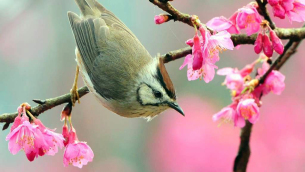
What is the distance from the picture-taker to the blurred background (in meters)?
2.29

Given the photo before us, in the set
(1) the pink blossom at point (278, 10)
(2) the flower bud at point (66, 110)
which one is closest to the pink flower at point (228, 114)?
(1) the pink blossom at point (278, 10)

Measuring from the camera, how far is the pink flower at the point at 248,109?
1229 mm

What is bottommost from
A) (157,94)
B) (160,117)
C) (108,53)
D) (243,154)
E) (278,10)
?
(160,117)

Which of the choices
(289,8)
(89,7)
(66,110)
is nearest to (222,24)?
(289,8)

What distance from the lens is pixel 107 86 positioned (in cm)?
152

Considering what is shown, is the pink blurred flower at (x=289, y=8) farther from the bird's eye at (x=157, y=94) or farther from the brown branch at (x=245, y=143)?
the bird's eye at (x=157, y=94)

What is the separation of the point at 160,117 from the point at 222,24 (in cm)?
163

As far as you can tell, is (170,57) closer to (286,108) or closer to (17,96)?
(17,96)

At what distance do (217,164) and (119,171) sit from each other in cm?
59

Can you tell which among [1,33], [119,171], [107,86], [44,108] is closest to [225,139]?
[119,171]

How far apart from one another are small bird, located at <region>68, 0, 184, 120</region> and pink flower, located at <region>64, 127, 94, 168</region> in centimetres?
33

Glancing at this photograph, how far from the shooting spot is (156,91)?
1379mm

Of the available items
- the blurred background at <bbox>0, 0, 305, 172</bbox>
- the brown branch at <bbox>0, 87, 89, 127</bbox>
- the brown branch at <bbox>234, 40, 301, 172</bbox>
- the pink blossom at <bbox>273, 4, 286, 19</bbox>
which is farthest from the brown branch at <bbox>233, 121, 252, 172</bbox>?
the blurred background at <bbox>0, 0, 305, 172</bbox>

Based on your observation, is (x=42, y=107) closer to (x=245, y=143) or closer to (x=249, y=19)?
(x=249, y=19)
